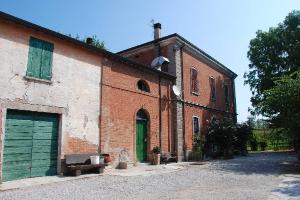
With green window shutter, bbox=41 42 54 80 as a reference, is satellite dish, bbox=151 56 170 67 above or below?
above

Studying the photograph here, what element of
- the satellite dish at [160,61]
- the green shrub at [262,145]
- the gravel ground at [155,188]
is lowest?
the gravel ground at [155,188]

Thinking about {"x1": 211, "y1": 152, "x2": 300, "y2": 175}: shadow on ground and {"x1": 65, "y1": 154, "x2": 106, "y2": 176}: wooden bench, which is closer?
{"x1": 65, "y1": 154, "x2": 106, "y2": 176}: wooden bench

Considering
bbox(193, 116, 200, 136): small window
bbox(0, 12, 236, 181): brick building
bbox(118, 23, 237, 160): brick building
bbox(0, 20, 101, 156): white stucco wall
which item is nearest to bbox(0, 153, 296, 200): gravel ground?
bbox(0, 12, 236, 181): brick building

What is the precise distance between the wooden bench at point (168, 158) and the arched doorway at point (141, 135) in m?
0.94

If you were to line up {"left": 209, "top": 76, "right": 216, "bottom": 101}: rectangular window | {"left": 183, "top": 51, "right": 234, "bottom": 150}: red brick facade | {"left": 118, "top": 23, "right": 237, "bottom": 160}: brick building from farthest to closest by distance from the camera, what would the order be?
1. {"left": 209, "top": 76, "right": 216, "bottom": 101}: rectangular window
2. {"left": 183, "top": 51, "right": 234, "bottom": 150}: red brick facade
3. {"left": 118, "top": 23, "right": 237, "bottom": 160}: brick building

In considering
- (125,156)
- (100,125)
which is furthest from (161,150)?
(100,125)

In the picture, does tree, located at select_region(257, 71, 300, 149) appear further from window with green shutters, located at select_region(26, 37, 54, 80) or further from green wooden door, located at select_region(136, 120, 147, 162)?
window with green shutters, located at select_region(26, 37, 54, 80)

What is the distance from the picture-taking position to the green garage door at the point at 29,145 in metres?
9.17

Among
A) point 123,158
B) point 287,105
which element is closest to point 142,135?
point 123,158

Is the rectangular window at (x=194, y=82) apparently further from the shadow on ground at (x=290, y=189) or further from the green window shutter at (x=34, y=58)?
the green window shutter at (x=34, y=58)

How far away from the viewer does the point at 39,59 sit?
10180 millimetres

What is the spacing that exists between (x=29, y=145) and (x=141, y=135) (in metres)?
6.03

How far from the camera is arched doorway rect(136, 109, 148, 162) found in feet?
47.3

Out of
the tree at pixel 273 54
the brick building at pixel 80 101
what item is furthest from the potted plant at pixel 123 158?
the tree at pixel 273 54
